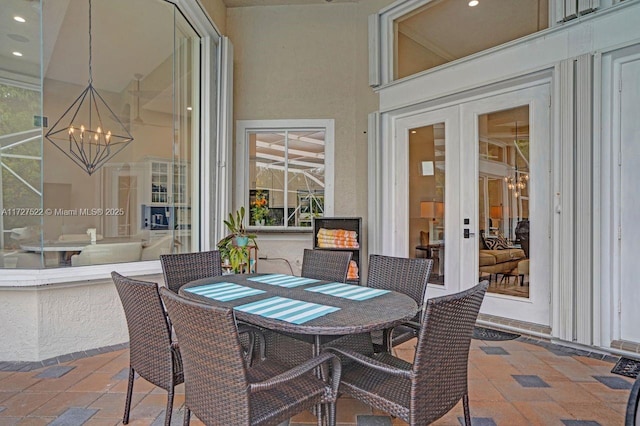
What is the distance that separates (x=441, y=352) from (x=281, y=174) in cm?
386

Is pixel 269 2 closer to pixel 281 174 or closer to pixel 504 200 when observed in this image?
pixel 281 174

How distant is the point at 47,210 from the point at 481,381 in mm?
4061

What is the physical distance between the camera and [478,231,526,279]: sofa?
3.67 m

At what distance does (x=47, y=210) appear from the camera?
3668mm

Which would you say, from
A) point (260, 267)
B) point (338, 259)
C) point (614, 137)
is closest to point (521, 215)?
point (614, 137)

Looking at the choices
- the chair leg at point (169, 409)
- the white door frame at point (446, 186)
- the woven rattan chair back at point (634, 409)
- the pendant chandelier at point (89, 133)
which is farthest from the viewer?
the pendant chandelier at point (89, 133)

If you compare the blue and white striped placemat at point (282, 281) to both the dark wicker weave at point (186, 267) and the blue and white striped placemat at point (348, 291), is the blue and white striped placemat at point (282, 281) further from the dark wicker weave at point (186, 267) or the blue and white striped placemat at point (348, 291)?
the dark wicker weave at point (186, 267)

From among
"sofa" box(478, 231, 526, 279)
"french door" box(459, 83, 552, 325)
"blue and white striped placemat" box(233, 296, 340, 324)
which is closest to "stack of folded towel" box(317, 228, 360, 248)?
"french door" box(459, 83, 552, 325)

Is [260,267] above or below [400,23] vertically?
below

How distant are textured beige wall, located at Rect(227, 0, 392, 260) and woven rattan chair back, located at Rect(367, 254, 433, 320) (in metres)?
2.26

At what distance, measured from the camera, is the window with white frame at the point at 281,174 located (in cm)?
498

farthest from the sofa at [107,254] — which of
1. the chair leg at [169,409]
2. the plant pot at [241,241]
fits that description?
the chair leg at [169,409]

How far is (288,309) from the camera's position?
70.2 inches

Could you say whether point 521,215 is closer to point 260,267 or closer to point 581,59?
point 581,59
